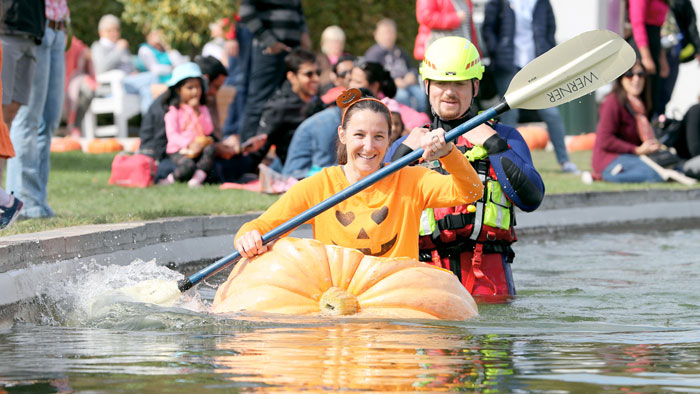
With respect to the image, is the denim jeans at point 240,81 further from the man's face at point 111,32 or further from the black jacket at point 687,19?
the black jacket at point 687,19

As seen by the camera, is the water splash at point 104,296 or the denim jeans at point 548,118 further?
the denim jeans at point 548,118

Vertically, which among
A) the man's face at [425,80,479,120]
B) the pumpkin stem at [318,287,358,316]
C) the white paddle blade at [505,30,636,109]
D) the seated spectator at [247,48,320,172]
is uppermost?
the seated spectator at [247,48,320,172]

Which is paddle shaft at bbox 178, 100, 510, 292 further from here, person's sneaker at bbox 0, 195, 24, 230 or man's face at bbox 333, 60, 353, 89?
man's face at bbox 333, 60, 353, 89

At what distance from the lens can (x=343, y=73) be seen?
1336 cm

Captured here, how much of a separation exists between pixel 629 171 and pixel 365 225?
8546mm

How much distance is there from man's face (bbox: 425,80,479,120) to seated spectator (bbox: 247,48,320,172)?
6.43 metres

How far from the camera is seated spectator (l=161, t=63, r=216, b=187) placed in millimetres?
13852

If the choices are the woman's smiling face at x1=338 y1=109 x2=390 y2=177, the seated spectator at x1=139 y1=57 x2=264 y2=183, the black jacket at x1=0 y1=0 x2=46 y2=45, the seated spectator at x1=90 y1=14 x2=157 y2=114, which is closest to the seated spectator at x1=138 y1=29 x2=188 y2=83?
the seated spectator at x1=90 y1=14 x2=157 y2=114

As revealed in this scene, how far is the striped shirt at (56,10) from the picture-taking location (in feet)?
32.4

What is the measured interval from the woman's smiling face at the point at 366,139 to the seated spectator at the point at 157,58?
46.1 ft

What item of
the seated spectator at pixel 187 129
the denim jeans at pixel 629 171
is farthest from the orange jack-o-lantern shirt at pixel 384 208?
the denim jeans at pixel 629 171

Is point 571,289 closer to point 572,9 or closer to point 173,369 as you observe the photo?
point 173,369

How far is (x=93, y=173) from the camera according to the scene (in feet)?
49.8

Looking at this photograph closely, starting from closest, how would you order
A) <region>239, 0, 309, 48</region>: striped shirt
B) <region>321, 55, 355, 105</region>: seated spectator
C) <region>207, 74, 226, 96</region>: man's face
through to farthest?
<region>321, 55, 355, 105</region>: seated spectator
<region>239, 0, 309, 48</region>: striped shirt
<region>207, 74, 226, 96</region>: man's face
